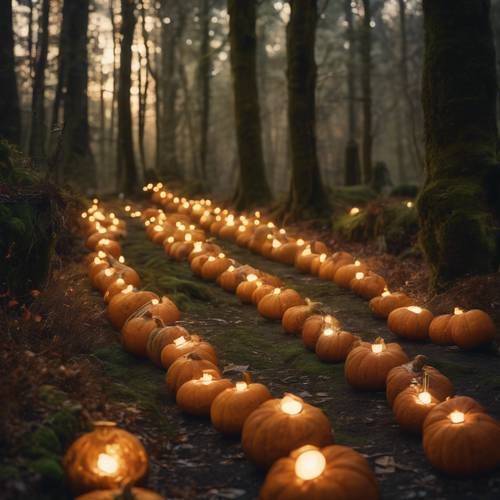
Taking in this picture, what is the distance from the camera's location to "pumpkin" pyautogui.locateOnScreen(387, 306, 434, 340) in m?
6.39

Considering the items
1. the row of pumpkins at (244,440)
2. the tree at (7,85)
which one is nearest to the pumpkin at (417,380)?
the row of pumpkins at (244,440)

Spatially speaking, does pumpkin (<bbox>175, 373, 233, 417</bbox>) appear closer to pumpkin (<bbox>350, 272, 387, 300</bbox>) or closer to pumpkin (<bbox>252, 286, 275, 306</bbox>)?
pumpkin (<bbox>252, 286, 275, 306</bbox>)

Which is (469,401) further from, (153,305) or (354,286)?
(354,286)

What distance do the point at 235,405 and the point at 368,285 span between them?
14.7 feet

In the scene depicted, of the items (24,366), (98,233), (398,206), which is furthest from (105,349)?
(398,206)

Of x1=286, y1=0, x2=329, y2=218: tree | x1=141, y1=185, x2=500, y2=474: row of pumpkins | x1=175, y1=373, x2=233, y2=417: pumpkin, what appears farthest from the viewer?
x1=286, y1=0, x2=329, y2=218: tree

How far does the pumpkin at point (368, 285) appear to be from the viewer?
8.31m

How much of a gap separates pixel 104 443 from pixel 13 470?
513mm

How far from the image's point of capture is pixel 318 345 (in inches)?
236

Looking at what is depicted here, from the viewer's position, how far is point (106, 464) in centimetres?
334

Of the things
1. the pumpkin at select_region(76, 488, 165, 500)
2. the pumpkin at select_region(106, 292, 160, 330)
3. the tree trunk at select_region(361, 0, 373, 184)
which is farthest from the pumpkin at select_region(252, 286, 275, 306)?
the tree trunk at select_region(361, 0, 373, 184)

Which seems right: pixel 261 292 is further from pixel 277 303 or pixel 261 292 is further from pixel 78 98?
pixel 78 98

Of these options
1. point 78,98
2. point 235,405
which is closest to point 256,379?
point 235,405

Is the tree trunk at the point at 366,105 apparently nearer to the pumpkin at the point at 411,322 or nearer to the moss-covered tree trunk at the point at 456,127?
the moss-covered tree trunk at the point at 456,127
